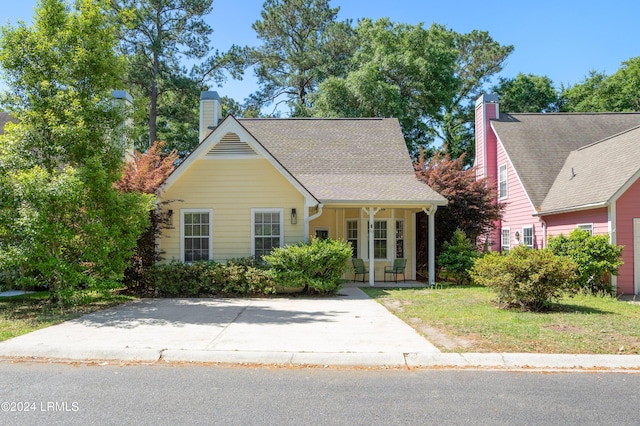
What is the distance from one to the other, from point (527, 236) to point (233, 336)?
15.5 m

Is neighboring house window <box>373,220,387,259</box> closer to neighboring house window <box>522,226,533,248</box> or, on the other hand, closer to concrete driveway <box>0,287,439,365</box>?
concrete driveway <box>0,287,439,365</box>

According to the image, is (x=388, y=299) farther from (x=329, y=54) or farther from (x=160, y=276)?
(x=329, y=54)

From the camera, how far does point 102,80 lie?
415 inches

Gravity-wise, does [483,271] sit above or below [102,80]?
below

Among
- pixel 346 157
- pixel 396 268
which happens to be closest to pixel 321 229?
pixel 396 268

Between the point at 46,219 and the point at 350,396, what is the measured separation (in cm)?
760

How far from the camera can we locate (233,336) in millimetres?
7539

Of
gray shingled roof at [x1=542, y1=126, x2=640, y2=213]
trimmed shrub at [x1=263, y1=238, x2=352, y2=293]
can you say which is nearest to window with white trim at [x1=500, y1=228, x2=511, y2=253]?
gray shingled roof at [x1=542, y1=126, x2=640, y2=213]

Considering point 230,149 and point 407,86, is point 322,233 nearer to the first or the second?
point 230,149

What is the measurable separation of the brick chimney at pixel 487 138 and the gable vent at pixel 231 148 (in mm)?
13364

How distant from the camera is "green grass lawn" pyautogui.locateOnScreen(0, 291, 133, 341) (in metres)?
8.15

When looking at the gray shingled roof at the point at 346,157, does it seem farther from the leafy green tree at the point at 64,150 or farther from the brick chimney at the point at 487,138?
the brick chimney at the point at 487,138

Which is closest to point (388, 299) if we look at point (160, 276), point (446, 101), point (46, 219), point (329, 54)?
point (160, 276)

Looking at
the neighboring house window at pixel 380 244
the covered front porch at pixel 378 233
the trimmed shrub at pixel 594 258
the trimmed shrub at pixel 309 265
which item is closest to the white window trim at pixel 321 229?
the covered front porch at pixel 378 233
